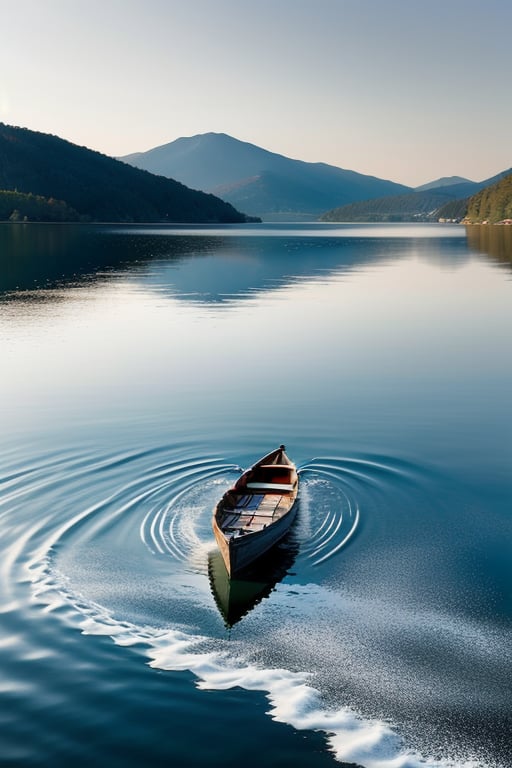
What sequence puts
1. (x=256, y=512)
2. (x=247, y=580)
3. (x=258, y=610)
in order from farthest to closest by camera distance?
(x=256, y=512)
(x=247, y=580)
(x=258, y=610)

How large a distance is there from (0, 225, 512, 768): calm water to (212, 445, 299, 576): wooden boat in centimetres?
78

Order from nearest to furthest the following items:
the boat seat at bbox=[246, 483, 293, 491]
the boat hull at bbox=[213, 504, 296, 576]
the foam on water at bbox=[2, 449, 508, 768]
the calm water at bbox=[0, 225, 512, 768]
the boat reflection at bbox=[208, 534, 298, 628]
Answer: the calm water at bbox=[0, 225, 512, 768] → the foam on water at bbox=[2, 449, 508, 768] → the boat reflection at bbox=[208, 534, 298, 628] → the boat hull at bbox=[213, 504, 296, 576] → the boat seat at bbox=[246, 483, 293, 491]

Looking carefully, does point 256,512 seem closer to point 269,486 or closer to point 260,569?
point 269,486

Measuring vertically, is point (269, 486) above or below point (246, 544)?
above

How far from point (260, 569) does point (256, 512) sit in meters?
2.37

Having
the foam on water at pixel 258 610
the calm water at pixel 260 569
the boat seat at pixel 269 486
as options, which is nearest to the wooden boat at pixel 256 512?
the boat seat at pixel 269 486

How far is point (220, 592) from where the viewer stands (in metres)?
18.7

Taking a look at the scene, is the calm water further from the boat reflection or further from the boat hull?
the boat hull

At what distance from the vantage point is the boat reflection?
711 inches

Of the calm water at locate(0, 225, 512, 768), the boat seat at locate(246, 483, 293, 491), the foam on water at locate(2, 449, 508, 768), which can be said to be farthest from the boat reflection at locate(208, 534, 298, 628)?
the boat seat at locate(246, 483, 293, 491)

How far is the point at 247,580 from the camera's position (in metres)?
19.4

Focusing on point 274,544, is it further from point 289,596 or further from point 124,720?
point 124,720

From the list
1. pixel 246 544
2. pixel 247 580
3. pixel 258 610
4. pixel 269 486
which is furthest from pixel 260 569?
pixel 269 486

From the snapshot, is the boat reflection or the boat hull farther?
the boat hull
